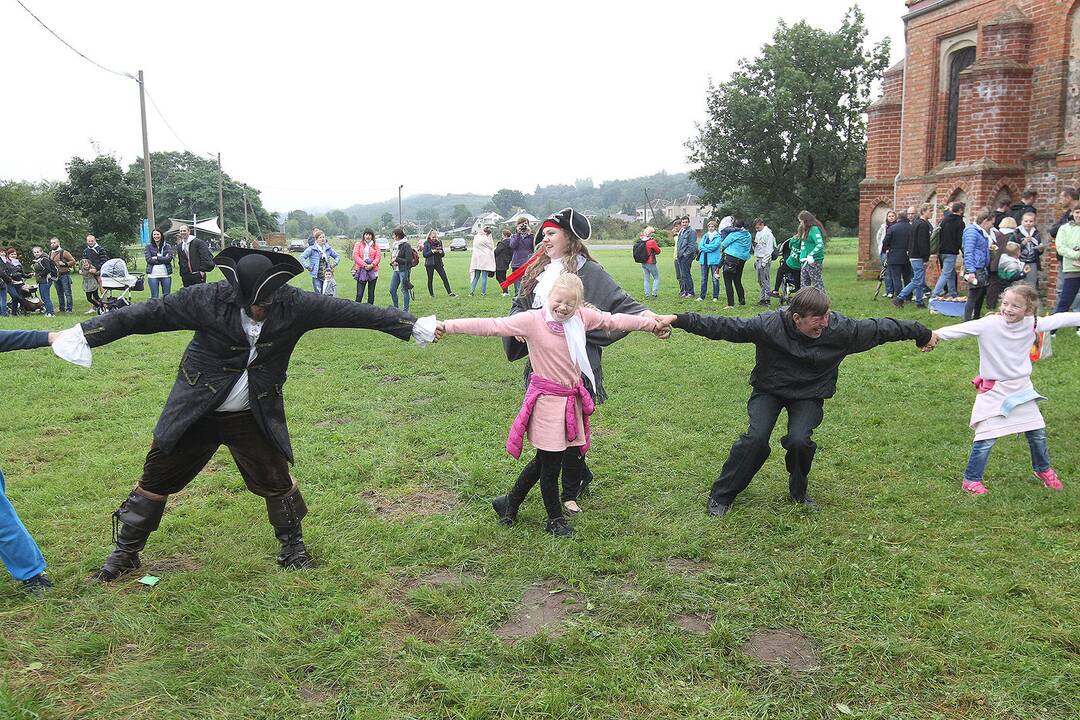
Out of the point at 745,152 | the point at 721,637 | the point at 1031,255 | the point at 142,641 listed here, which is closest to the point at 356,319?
the point at 142,641

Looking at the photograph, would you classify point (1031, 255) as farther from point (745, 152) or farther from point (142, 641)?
point (745, 152)

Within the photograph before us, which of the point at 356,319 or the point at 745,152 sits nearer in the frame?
the point at 356,319

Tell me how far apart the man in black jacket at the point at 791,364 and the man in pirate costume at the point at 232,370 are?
7.54 feet

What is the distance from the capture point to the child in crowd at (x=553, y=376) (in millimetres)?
5098

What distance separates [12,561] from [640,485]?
13.4 feet

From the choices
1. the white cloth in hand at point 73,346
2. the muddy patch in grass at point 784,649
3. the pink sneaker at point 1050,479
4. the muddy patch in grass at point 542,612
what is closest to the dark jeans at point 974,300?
the pink sneaker at point 1050,479

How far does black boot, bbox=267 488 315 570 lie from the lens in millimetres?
4766

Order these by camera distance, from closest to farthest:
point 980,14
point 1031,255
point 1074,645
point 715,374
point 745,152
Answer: point 1074,645 < point 715,374 < point 1031,255 < point 980,14 < point 745,152

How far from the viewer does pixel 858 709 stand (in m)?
3.39

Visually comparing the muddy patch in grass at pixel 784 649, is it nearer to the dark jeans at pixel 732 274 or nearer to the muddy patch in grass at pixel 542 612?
the muddy patch in grass at pixel 542 612

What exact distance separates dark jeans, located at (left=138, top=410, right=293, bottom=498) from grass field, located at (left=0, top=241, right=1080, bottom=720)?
20.8 inches

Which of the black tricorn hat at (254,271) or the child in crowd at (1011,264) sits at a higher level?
the black tricorn hat at (254,271)

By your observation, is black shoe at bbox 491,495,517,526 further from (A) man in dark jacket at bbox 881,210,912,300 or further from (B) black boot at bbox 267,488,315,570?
(A) man in dark jacket at bbox 881,210,912,300

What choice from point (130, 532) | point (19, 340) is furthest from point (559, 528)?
point (19, 340)
